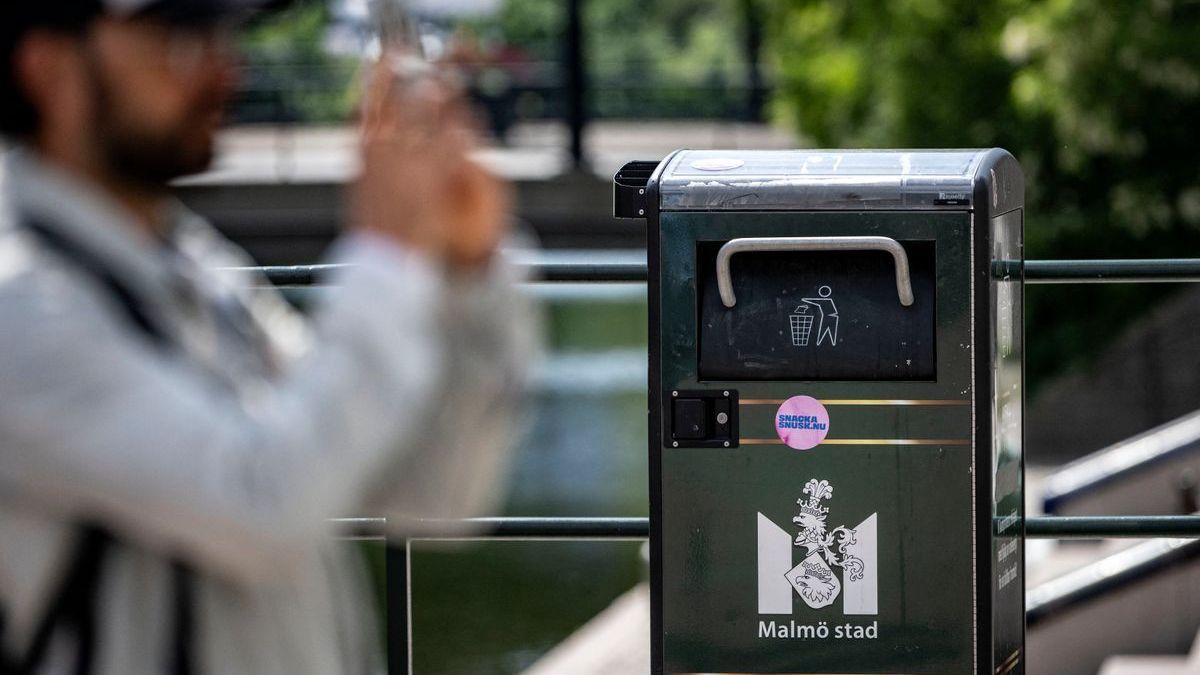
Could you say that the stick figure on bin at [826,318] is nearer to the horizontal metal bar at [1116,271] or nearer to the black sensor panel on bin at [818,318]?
the black sensor panel on bin at [818,318]

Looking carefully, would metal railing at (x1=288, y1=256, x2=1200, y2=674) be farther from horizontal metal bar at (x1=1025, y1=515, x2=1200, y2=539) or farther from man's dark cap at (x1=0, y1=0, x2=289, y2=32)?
man's dark cap at (x1=0, y1=0, x2=289, y2=32)

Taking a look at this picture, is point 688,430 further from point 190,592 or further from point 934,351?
point 190,592

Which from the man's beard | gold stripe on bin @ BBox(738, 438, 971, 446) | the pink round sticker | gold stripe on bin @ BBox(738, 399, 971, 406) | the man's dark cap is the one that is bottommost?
gold stripe on bin @ BBox(738, 438, 971, 446)

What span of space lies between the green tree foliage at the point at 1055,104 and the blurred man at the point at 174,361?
31.8 ft

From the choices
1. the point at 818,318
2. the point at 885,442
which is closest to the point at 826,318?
the point at 818,318

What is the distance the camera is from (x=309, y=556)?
1.58 m

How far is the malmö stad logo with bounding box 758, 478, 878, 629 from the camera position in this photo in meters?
3.24

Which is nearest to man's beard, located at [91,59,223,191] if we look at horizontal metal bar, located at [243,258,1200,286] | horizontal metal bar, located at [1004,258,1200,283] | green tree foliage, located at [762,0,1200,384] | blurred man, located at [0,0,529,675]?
blurred man, located at [0,0,529,675]

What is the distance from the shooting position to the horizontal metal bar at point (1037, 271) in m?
3.57

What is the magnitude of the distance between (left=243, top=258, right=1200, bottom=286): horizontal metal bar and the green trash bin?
1.06ft

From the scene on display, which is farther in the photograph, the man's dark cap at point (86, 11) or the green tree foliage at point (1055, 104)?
the green tree foliage at point (1055, 104)

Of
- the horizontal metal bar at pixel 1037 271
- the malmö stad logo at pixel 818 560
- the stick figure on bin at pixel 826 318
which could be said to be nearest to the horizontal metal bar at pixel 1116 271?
the horizontal metal bar at pixel 1037 271

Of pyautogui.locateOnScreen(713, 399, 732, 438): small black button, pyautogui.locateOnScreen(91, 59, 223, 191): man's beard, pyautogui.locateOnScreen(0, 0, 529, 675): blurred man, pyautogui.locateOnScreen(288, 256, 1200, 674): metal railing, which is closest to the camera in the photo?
pyautogui.locateOnScreen(0, 0, 529, 675): blurred man

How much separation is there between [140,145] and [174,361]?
0.64 ft
